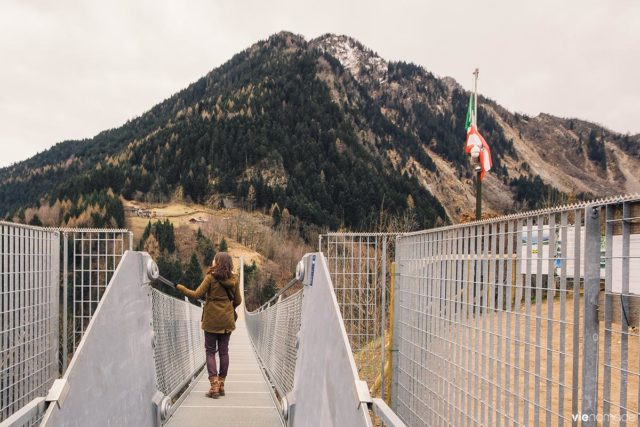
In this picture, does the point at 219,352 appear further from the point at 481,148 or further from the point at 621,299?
the point at 481,148

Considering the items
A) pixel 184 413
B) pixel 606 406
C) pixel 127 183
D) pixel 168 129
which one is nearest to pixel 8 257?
pixel 184 413

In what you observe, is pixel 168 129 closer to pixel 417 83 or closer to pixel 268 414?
pixel 417 83

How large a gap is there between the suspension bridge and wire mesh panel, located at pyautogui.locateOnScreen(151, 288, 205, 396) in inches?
1.7

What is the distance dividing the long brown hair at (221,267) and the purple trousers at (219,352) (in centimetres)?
66

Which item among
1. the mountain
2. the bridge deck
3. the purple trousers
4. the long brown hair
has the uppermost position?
the mountain

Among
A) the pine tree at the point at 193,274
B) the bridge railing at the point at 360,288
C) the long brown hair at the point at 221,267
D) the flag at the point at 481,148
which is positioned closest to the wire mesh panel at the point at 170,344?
the long brown hair at the point at 221,267

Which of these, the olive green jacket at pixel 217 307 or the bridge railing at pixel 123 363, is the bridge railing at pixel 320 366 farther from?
the bridge railing at pixel 123 363

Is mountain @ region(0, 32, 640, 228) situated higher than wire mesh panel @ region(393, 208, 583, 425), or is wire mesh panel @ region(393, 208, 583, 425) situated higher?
mountain @ region(0, 32, 640, 228)

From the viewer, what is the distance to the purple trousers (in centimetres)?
Result: 552

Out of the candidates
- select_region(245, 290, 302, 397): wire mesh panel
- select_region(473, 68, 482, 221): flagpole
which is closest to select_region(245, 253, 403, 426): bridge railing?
select_region(245, 290, 302, 397): wire mesh panel

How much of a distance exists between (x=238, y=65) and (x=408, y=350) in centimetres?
16898

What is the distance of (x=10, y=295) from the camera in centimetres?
420

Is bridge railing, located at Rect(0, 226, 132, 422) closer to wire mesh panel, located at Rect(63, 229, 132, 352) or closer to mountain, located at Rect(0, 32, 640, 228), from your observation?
wire mesh panel, located at Rect(63, 229, 132, 352)

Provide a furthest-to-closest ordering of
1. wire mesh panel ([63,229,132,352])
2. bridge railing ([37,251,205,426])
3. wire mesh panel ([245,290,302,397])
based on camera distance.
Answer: wire mesh panel ([63,229,132,352]) < wire mesh panel ([245,290,302,397]) < bridge railing ([37,251,205,426])
